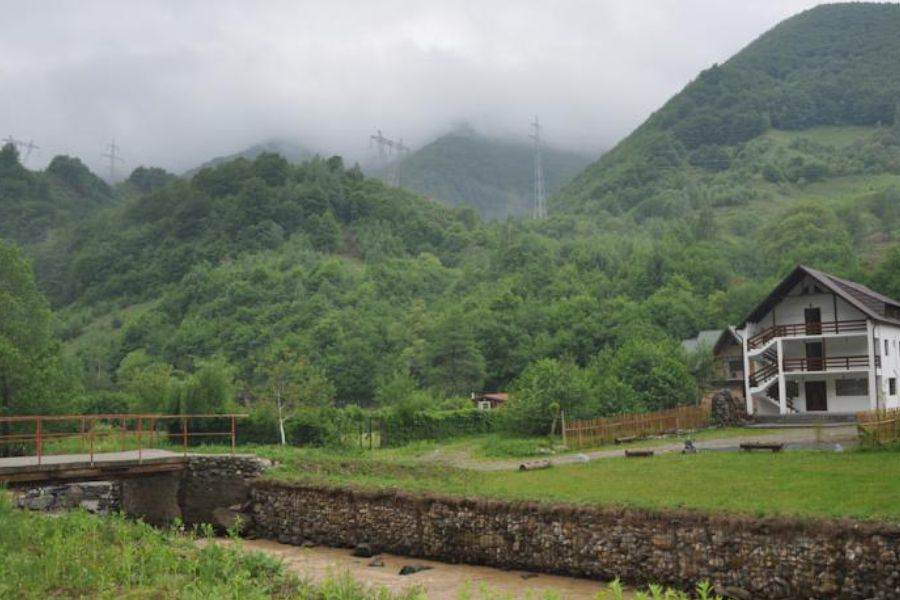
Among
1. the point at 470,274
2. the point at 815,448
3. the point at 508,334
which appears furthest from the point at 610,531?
the point at 470,274

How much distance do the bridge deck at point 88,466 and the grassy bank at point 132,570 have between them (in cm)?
572

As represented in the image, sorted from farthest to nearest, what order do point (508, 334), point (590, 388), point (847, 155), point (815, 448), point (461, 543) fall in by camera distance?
point (847, 155)
point (508, 334)
point (590, 388)
point (815, 448)
point (461, 543)

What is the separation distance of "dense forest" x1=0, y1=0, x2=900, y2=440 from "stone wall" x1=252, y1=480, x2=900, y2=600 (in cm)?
1864

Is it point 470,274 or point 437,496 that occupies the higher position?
point 470,274

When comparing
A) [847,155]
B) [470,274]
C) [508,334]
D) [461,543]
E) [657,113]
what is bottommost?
[461,543]

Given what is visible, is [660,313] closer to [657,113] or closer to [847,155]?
[847,155]

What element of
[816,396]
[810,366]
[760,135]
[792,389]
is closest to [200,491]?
[810,366]

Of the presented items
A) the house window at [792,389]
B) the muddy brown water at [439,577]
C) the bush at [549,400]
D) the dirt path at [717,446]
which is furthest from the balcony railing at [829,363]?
the muddy brown water at [439,577]

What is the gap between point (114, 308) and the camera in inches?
4486

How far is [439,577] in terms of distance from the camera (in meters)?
17.3

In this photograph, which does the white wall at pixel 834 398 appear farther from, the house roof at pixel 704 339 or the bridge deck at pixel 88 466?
the bridge deck at pixel 88 466

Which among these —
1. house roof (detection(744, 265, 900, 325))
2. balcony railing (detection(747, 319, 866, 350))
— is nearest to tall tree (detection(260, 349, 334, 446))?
balcony railing (detection(747, 319, 866, 350))

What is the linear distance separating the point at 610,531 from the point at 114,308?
4344 inches

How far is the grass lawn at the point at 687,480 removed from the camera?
1630 centimetres
